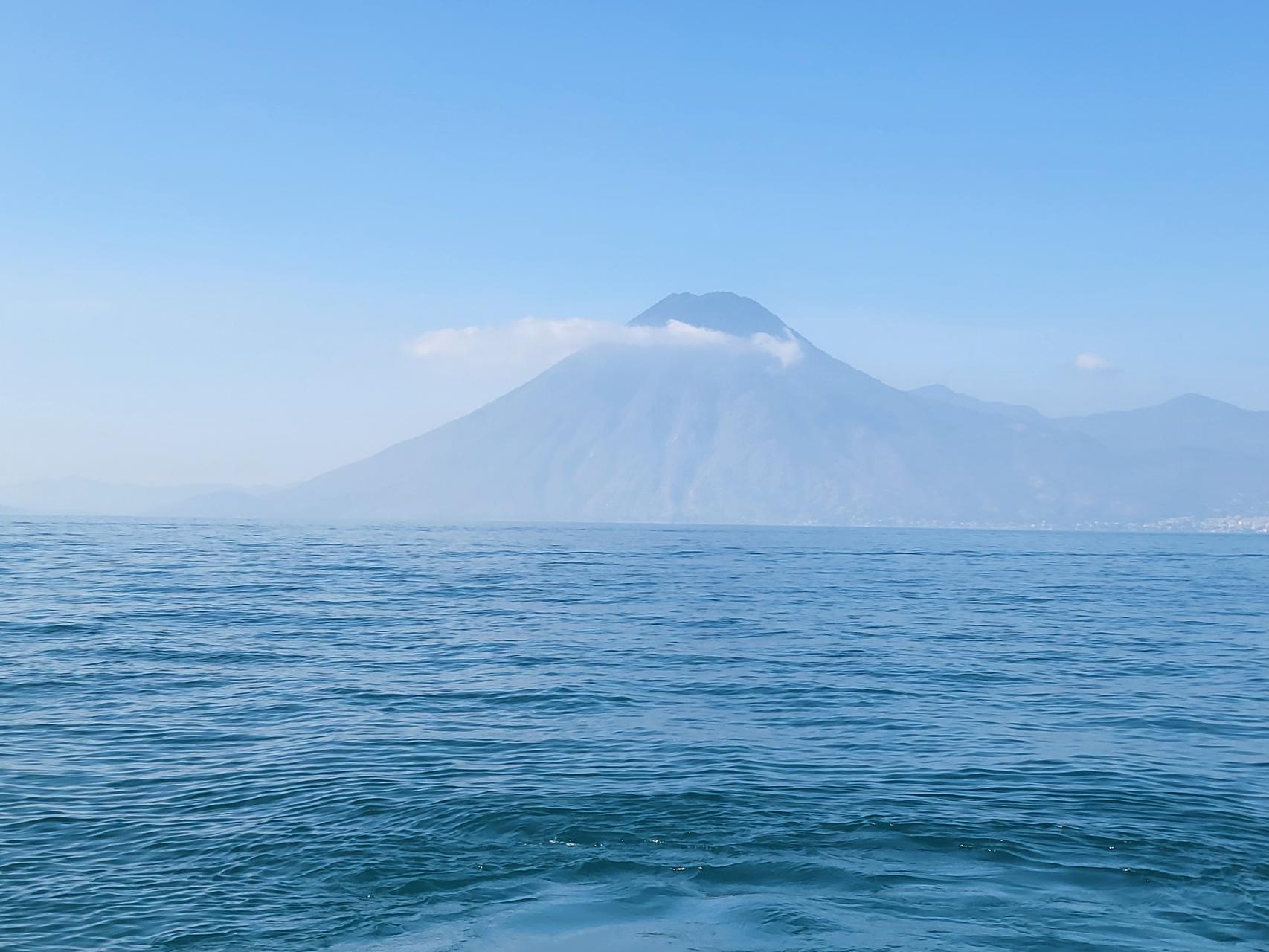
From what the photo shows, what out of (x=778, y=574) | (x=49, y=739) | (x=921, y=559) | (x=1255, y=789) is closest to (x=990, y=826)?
(x=1255, y=789)

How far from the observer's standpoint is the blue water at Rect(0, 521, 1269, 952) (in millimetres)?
13195

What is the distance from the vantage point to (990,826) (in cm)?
1706

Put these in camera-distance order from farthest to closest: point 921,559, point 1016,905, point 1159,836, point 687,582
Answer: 1. point 921,559
2. point 687,582
3. point 1159,836
4. point 1016,905

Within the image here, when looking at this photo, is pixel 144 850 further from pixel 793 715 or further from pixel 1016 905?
pixel 793 715

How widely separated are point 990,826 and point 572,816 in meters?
7.17

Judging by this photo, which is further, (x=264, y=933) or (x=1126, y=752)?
(x=1126, y=752)

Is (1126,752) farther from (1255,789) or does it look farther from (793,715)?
(793,715)

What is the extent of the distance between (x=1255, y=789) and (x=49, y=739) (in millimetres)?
26191

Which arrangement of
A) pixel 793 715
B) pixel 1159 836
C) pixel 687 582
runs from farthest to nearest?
pixel 687 582 → pixel 793 715 → pixel 1159 836

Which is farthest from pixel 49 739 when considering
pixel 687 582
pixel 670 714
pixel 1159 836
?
pixel 687 582

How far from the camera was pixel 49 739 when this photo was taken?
75.7 ft

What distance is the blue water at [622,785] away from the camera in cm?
1320

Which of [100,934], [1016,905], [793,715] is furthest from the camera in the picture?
[793,715]

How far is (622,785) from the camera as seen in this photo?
64.1 ft
